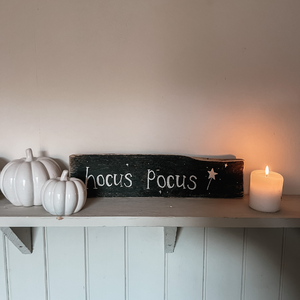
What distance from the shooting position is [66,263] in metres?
0.83

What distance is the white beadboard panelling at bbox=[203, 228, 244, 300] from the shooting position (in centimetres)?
82

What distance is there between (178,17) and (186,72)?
0.15 meters

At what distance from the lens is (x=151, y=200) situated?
717 mm

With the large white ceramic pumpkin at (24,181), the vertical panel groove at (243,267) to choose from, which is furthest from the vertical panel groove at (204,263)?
the large white ceramic pumpkin at (24,181)

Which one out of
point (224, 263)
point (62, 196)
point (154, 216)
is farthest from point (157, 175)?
point (224, 263)

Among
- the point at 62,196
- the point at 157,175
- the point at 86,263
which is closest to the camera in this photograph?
the point at 62,196

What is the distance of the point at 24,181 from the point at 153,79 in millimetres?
444

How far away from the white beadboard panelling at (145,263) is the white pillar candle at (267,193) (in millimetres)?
305

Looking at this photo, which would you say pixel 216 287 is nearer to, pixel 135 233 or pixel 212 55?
pixel 135 233

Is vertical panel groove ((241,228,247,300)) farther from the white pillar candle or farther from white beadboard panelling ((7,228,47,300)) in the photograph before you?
white beadboard panelling ((7,228,47,300))

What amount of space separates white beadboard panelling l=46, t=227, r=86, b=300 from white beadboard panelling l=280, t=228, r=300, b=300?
0.64 meters

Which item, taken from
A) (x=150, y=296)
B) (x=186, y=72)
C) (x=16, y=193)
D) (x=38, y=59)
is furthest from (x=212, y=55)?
(x=150, y=296)

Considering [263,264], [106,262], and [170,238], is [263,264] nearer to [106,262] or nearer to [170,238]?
→ [170,238]

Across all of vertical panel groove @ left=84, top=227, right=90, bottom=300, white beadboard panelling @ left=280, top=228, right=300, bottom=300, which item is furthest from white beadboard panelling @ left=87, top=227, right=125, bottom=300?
white beadboard panelling @ left=280, top=228, right=300, bottom=300
